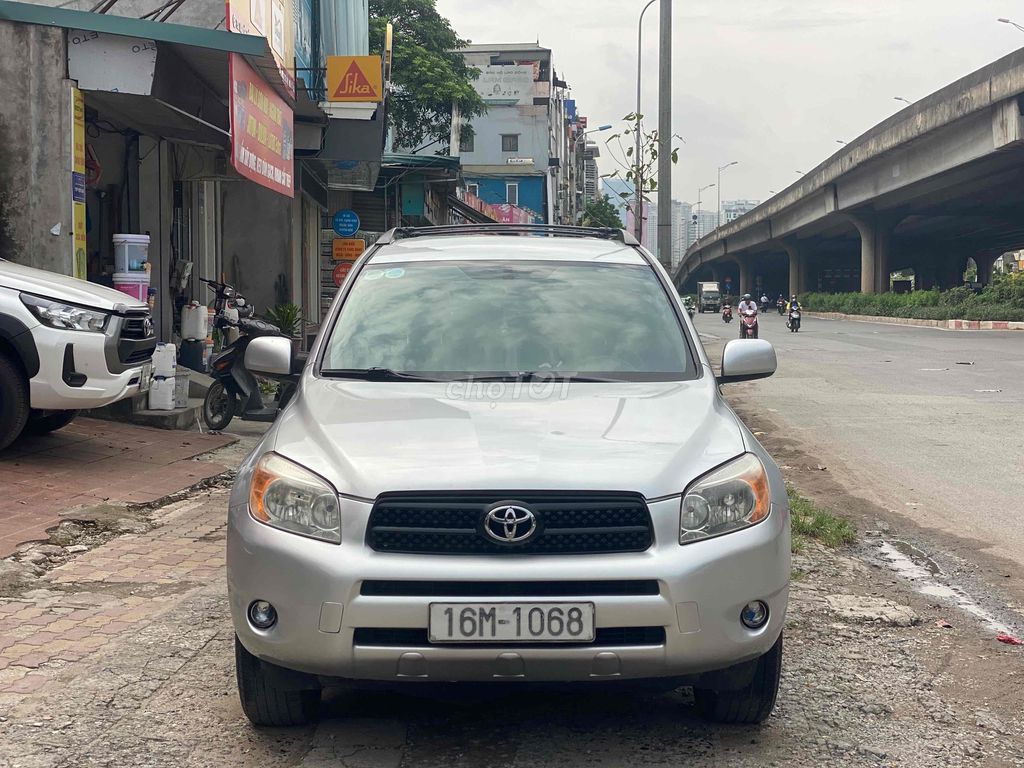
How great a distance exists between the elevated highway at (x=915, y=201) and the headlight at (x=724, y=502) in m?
29.8

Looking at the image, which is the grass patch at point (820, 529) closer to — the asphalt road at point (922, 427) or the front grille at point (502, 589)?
the asphalt road at point (922, 427)

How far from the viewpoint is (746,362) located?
4695 mm

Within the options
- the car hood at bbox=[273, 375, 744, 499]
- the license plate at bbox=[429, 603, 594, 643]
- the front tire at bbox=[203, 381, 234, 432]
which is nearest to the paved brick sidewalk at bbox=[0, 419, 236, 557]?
the front tire at bbox=[203, 381, 234, 432]

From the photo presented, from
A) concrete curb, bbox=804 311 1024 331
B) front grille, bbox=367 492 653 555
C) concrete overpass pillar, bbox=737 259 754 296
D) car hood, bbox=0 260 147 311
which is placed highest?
concrete overpass pillar, bbox=737 259 754 296

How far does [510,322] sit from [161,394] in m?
7.20

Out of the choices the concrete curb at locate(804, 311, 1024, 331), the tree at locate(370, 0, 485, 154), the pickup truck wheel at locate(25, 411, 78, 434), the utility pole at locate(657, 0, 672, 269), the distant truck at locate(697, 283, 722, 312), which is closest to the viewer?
the pickup truck wheel at locate(25, 411, 78, 434)

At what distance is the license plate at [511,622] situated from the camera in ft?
10.5

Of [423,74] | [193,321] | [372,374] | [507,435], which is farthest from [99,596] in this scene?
[423,74]

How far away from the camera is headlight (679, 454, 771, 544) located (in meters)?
3.36

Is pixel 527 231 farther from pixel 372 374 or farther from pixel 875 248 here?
pixel 875 248

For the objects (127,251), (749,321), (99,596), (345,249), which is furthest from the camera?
(749,321)

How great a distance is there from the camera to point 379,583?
10.6 ft

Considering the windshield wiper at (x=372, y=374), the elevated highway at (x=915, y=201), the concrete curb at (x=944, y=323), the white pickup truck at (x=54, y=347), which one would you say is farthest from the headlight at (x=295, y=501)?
the concrete curb at (x=944, y=323)

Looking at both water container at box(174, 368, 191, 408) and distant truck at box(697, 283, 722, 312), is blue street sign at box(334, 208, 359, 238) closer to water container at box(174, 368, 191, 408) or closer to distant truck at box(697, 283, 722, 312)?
water container at box(174, 368, 191, 408)
